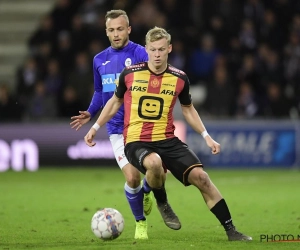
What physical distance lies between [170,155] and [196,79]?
39.3 ft

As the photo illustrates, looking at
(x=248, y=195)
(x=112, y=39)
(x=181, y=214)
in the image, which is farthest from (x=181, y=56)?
(x=112, y=39)

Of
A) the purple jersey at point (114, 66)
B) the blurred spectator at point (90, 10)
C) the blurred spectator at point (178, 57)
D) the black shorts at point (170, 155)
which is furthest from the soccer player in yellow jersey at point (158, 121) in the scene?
the blurred spectator at point (90, 10)

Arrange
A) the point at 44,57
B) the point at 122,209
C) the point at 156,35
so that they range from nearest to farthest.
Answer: the point at 156,35 < the point at 122,209 < the point at 44,57

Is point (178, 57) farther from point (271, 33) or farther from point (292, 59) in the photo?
point (292, 59)

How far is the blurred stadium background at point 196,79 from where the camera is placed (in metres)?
18.4

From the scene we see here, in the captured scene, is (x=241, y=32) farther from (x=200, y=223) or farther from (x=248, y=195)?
(x=200, y=223)

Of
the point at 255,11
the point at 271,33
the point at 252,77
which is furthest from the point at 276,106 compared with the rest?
the point at 255,11

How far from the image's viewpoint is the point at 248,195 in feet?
45.3

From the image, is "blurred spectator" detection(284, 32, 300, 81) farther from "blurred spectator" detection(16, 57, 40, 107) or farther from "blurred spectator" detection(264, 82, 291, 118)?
"blurred spectator" detection(16, 57, 40, 107)

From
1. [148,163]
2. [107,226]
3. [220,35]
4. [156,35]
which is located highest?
[156,35]

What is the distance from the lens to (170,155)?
26.8 ft

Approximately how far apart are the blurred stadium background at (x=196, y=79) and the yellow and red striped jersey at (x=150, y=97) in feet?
32.5

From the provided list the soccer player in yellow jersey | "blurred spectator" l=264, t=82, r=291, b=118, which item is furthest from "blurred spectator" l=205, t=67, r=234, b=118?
the soccer player in yellow jersey

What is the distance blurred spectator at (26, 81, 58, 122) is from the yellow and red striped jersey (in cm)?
1136
